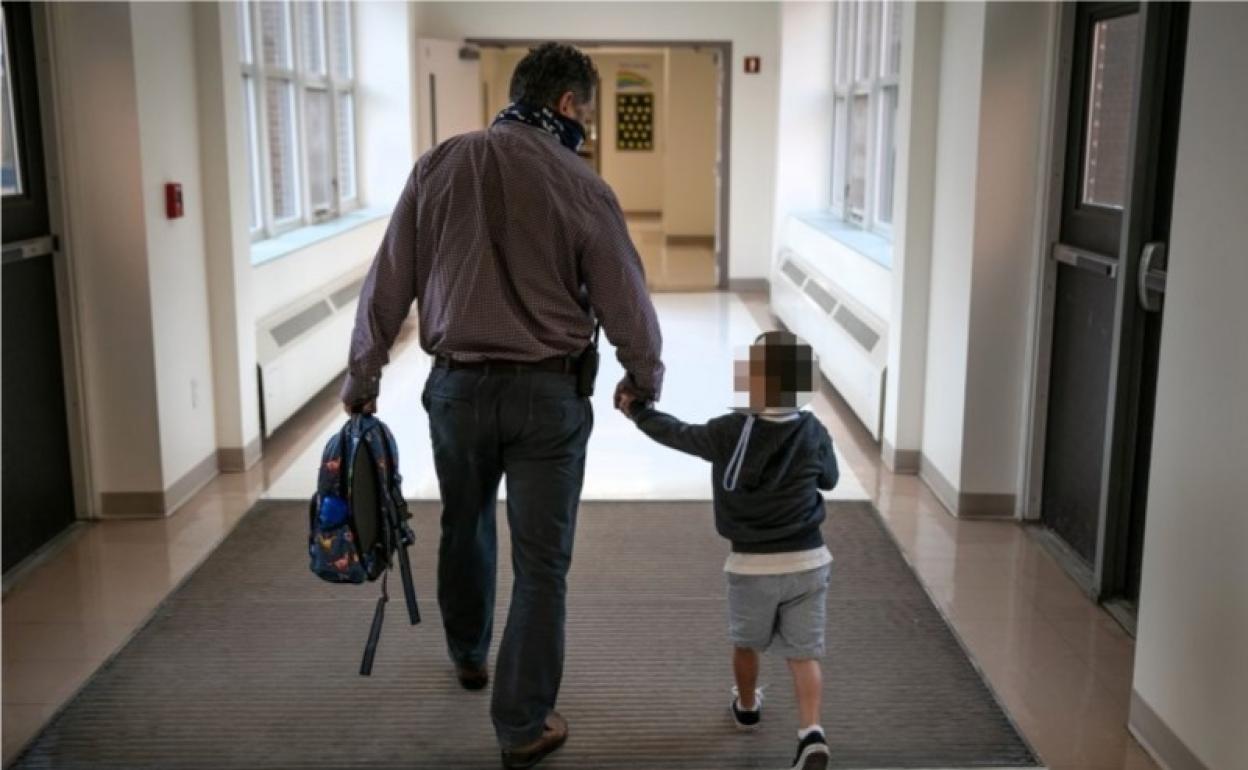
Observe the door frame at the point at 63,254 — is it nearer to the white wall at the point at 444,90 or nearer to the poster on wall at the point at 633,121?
the white wall at the point at 444,90

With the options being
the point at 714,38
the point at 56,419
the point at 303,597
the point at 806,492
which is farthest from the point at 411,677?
the point at 714,38

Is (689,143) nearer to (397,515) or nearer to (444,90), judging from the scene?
(444,90)

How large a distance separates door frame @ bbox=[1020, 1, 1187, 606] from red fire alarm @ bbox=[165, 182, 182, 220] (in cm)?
305

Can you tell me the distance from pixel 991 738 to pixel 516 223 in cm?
160

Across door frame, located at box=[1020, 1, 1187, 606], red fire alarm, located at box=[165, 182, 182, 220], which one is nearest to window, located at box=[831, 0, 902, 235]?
door frame, located at box=[1020, 1, 1187, 606]

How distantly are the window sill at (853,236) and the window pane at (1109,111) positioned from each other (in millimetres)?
1763

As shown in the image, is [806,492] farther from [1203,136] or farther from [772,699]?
[1203,136]

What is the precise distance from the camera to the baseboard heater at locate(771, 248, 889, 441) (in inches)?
221

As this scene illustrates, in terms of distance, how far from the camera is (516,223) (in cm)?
256

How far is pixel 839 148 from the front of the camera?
873 centimetres

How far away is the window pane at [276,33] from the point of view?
22.8 feet

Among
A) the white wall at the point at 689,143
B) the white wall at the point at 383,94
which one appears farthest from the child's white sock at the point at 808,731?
the white wall at the point at 689,143

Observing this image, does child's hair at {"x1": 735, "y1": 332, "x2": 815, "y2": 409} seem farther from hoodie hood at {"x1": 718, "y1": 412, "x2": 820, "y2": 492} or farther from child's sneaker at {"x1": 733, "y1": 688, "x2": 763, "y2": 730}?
child's sneaker at {"x1": 733, "y1": 688, "x2": 763, "y2": 730}

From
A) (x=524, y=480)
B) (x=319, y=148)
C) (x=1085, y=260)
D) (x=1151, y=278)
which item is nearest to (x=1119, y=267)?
(x=1151, y=278)
